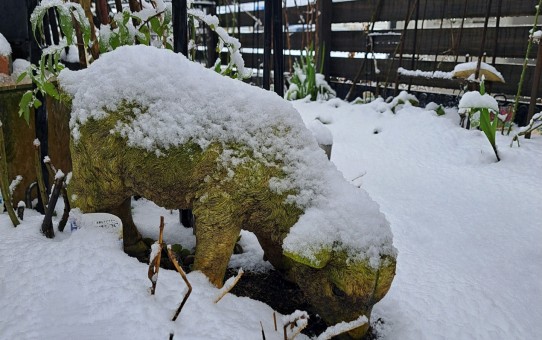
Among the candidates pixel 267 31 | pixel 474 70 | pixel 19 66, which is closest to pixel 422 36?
pixel 474 70

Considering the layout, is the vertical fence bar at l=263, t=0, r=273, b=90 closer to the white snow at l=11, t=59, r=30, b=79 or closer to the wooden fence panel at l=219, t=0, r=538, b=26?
the white snow at l=11, t=59, r=30, b=79

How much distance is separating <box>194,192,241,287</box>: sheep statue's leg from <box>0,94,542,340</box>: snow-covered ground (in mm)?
38

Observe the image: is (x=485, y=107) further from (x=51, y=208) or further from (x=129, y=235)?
(x=51, y=208)

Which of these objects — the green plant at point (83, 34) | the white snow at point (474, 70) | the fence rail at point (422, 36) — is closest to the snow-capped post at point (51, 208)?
the green plant at point (83, 34)

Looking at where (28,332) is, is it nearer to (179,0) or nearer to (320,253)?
(320,253)

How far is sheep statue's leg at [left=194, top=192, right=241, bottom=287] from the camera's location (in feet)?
3.31

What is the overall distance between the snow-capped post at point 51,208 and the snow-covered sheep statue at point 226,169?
0.19 feet

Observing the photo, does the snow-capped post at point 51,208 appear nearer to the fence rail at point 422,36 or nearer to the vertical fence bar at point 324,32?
the fence rail at point 422,36

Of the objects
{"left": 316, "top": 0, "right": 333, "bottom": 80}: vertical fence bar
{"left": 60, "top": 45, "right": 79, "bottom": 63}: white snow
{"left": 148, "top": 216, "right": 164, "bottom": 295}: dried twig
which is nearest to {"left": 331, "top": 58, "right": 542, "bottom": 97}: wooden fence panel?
{"left": 316, "top": 0, "right": 333, "bottom": 80}: vertical fence bar

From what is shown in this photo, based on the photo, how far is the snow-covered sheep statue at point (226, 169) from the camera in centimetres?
97

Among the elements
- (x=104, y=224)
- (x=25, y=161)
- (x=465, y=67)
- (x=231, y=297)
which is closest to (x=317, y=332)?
(x=231, y=297)

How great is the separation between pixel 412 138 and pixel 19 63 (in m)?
2.29

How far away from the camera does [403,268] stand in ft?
4.69

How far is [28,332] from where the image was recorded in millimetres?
750
